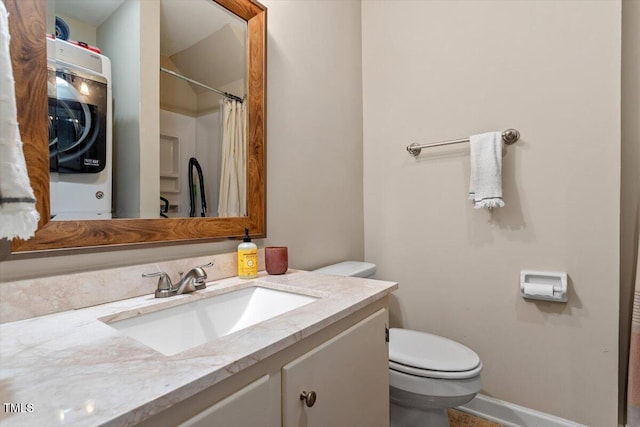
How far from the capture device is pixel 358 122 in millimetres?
1949

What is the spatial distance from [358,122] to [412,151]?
0.40 m

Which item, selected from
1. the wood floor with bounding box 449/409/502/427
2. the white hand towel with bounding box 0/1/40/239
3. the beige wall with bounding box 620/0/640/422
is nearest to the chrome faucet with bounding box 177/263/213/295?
the white hand towel with bounding box 0/1/40/239

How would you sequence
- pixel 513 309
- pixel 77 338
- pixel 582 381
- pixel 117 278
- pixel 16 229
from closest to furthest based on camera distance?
pixel 16 229 < pixel 77 338 < pixel 117 278 < pixel 582 381 < pixel 513 309

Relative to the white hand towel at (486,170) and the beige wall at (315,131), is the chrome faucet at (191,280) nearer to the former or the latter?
the beige wall at (315,131)

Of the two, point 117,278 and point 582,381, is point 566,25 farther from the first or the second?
point 117,278

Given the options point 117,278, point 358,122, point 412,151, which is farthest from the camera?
point 358,122

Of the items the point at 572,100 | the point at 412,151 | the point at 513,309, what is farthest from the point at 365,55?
the point at 513,309

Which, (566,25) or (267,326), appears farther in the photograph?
(566,25)

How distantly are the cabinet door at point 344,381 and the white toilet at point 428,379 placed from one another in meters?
0.26

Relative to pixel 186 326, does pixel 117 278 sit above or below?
above

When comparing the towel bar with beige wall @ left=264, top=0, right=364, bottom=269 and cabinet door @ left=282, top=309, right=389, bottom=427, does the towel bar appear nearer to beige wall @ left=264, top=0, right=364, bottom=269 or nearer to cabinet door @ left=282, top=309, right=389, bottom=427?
beige wall @ left=264, top=0, right=364, bottom=269

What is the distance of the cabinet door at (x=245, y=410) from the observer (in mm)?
487

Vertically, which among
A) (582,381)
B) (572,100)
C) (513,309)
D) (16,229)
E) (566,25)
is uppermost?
(566,25)

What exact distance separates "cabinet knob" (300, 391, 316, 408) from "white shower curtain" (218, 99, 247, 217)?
2.31 ft
